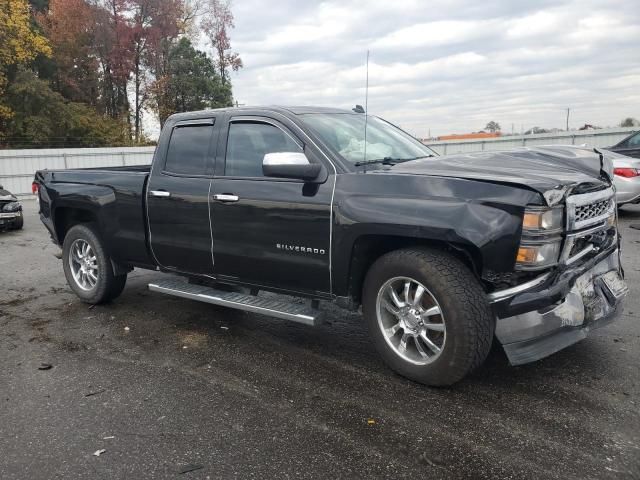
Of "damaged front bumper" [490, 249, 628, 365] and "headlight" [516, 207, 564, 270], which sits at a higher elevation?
"headlight" [516, 207, 564, 270]

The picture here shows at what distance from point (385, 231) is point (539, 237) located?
93 cm

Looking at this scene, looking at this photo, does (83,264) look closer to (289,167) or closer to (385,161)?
(289,167)

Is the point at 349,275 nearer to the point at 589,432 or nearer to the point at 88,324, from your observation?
the point at 589,432

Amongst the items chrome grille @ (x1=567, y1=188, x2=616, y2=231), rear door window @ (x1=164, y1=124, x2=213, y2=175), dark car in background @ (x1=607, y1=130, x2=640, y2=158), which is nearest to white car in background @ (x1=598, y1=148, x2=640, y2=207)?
dark car in background @ (x1=607, y1=130, x2=640, y2=158)

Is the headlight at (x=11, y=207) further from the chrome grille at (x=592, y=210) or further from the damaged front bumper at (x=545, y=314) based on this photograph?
the chrome grille at (x=592, y=210)

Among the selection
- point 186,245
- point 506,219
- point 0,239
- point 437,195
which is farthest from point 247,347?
point 0,239

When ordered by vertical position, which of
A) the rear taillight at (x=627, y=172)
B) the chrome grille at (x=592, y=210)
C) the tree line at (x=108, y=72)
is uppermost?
the tree line at (x=108, y=72)

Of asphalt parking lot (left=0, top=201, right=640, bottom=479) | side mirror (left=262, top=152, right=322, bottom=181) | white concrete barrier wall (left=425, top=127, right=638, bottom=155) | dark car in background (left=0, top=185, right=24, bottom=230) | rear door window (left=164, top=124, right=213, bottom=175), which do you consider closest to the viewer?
asphalt parking lot (left=0, top=201, right=640, bottom=479)

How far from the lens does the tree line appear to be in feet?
112

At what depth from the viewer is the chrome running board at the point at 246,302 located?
4.07 m

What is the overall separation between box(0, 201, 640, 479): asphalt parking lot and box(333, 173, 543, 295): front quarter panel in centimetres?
84

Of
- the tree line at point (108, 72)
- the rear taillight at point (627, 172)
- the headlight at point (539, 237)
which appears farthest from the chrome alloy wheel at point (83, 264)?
the tree line at point (108, 72)

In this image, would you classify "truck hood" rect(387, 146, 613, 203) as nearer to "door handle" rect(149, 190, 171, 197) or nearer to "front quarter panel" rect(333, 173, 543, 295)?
"front quarter panel" rect(333, 173, 543, 295)

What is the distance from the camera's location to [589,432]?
3.04 metres
